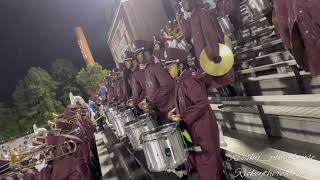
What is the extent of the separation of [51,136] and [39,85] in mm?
44496

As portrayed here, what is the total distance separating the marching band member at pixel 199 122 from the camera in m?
4.29

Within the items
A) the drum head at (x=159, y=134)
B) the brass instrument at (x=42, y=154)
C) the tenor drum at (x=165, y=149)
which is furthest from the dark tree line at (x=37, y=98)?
the tenor drum at (x=165, y=149)

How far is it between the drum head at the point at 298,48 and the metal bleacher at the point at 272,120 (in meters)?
0.85

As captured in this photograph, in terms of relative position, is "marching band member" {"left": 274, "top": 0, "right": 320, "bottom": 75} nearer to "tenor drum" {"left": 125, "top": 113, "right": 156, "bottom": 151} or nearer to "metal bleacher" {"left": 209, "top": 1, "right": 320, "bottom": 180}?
"metal bleacher" {"left": 209, "top": 1, "right": 320, "bottom": 180}

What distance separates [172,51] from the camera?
15.1 feet

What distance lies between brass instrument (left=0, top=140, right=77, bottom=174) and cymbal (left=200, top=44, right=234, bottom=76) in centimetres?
256

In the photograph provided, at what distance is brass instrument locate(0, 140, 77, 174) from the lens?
470cm

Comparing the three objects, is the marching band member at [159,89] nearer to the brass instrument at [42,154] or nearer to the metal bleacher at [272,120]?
the metal bleacher at [272,120]

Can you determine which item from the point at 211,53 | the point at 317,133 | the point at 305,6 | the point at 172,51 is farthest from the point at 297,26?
the point at 211,53

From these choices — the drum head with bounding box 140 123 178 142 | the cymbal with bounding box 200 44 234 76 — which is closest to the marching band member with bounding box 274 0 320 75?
the drum head with bounding box 140 123 178 142

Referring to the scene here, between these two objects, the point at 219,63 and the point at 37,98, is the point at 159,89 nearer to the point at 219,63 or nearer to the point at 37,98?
the point at 219,63

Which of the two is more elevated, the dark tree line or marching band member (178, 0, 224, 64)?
the dark tree line

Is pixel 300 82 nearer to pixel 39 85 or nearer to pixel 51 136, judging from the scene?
pixel 51 136

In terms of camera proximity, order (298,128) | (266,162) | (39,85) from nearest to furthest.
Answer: (266,162) < (298,128) < (39,85)
